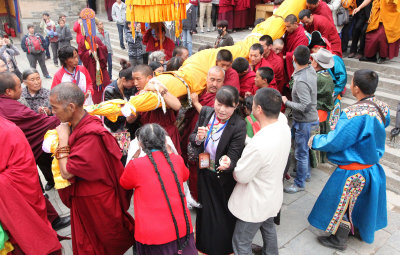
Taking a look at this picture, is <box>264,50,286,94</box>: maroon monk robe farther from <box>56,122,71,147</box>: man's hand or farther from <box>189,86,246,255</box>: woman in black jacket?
<box>56,122,71,147</box>: man's hand

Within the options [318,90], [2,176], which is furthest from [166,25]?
[2,176]

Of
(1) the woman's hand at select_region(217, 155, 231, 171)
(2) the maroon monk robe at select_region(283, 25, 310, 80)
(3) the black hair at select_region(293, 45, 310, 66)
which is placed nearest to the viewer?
(1) the woman's hand at select_region(217, 155, 231, 171)

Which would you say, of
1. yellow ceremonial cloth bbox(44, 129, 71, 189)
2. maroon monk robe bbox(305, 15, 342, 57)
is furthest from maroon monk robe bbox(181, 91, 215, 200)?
maroon monk robe bbox(305, 15, 342, 57)

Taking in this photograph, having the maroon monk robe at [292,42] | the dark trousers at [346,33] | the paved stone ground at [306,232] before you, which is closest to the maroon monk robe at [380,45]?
the dark trousers at [346,33]

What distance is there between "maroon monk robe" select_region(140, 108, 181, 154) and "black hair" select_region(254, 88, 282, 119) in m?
1.29

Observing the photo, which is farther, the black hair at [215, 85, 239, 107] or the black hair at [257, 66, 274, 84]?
the black hair at [257, 66, 274, 84]

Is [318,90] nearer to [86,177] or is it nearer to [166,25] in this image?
[86,177]

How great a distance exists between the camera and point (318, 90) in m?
4.12

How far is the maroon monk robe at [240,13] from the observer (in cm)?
976

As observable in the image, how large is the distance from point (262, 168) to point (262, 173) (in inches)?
2.0

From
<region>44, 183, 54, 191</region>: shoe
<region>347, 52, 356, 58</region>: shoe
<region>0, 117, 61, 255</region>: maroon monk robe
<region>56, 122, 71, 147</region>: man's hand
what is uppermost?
<region>347, 52, 356, 58</region>: shoe

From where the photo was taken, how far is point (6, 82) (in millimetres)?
2951

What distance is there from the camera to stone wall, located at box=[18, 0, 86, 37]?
1452cm

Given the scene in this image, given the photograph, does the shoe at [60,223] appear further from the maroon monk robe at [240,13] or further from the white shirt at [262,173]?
the maroon monk robe at [240,13]
